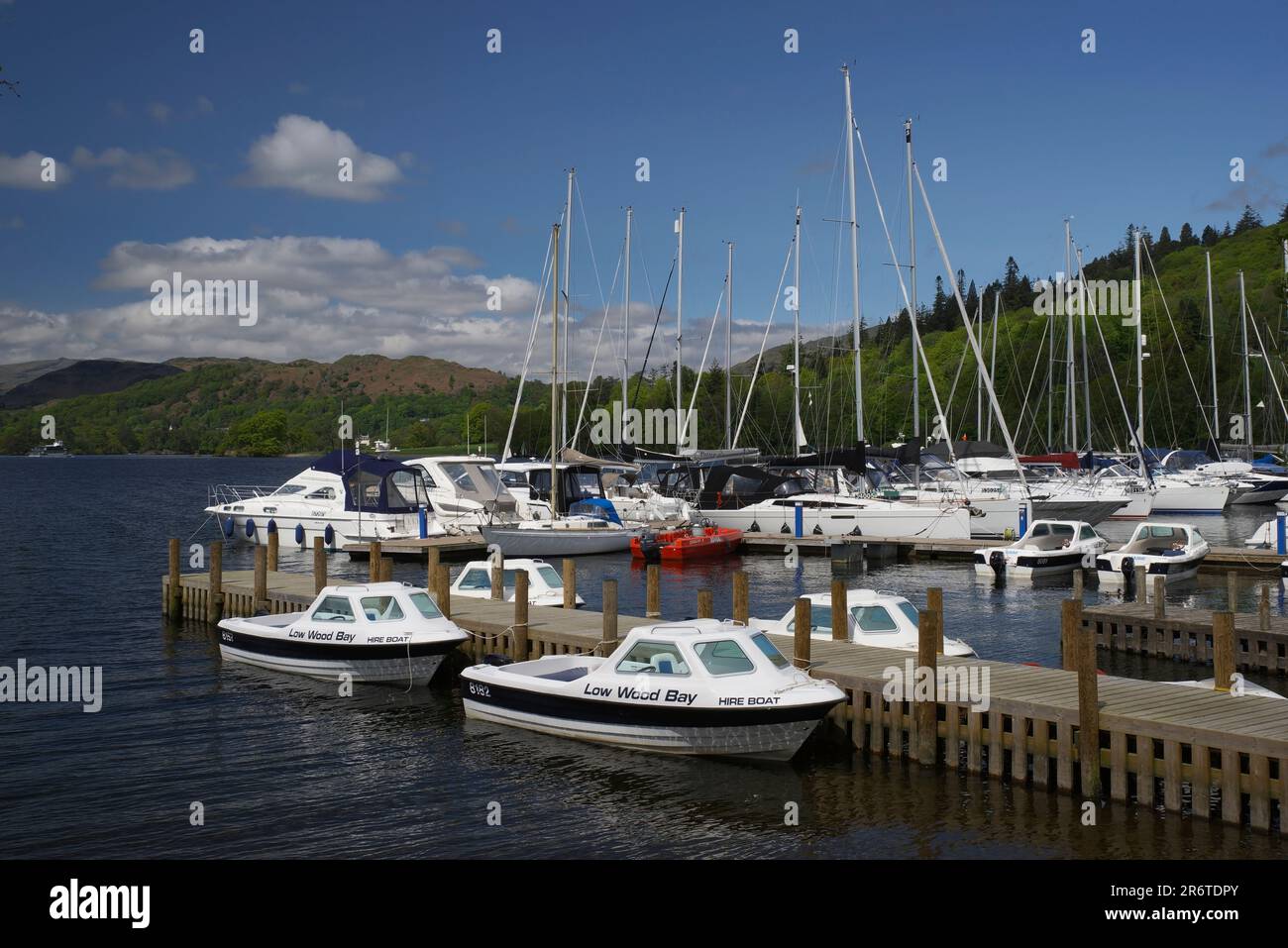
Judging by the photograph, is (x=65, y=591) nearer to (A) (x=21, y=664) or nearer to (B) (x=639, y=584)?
(A) (x=21, y=664)

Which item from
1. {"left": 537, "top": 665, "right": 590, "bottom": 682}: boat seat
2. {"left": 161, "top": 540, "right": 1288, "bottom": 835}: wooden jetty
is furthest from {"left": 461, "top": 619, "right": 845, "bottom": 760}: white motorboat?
{"left": 161, "top": 540, "right": 1288, "bottom": 835}: wooden jetty

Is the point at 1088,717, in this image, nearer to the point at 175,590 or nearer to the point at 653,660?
the point at 653,660

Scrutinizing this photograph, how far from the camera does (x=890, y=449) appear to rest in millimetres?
53938

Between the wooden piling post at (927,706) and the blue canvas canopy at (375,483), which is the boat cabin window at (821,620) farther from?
the blue canvas canopy at (375,483)

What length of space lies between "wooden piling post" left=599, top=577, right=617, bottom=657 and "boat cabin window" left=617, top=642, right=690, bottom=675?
331 centimetres

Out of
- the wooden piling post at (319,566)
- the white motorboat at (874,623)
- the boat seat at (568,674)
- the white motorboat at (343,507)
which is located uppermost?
the white motorboat at (343,507)

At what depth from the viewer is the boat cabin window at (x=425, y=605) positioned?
23333 mm

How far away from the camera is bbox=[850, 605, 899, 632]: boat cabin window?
22.2m

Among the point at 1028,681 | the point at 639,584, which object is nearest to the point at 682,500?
the point at 639,584

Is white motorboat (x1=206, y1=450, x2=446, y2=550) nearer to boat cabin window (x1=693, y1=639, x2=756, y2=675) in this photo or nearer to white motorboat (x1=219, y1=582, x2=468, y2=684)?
white motorboat (x1=219, y1=582, x2=468, y2=684)

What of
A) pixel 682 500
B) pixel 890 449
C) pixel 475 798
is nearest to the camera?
pixel 475 798

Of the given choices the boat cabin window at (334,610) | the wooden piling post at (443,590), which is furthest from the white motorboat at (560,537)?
the boat cabin window at (334,610)

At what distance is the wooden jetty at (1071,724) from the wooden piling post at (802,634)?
0.07ft
